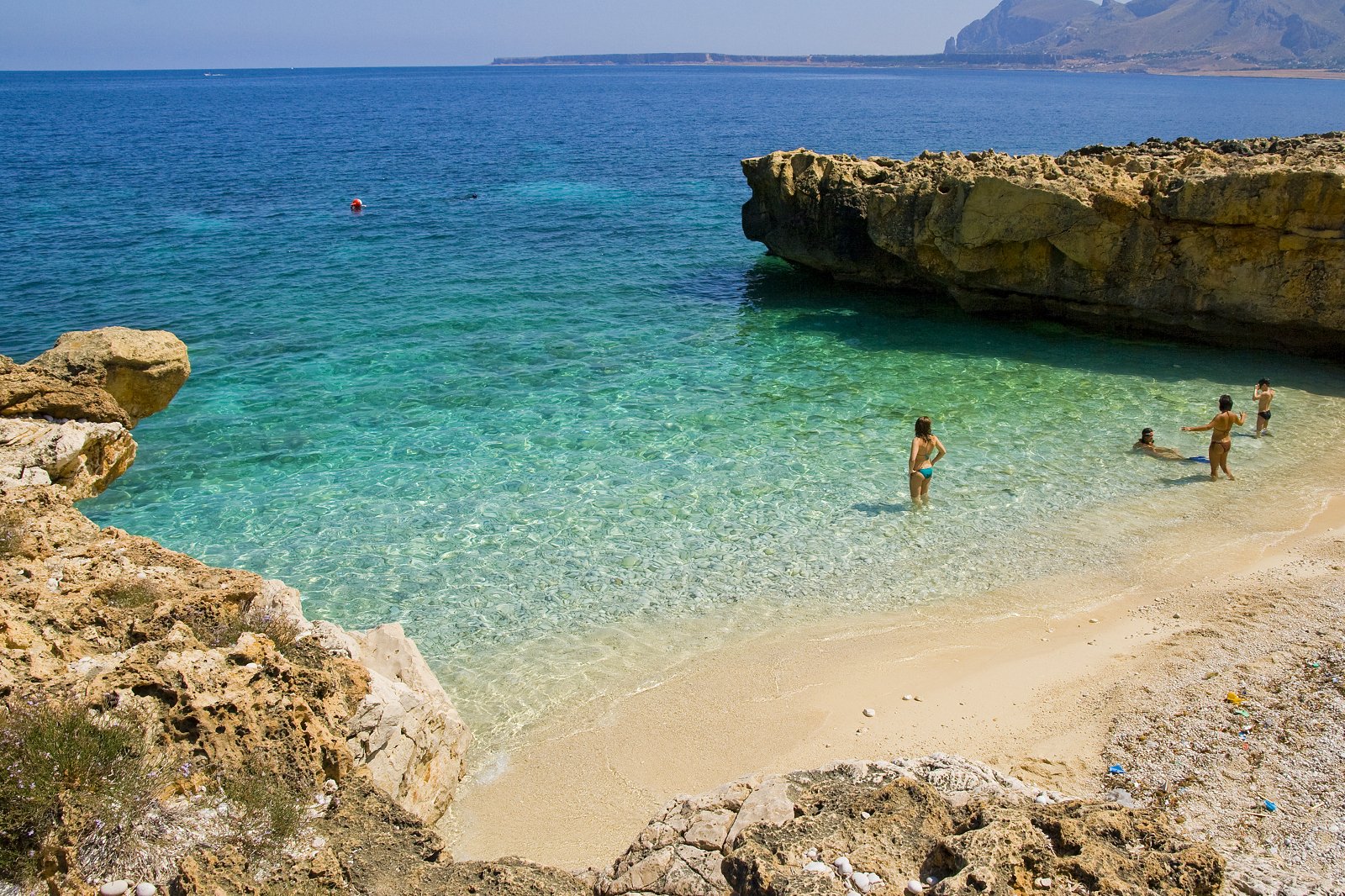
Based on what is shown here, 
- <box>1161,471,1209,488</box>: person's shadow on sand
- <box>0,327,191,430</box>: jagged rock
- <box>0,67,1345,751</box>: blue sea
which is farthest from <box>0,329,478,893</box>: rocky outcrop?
<box>1161,471,1209,488</box>: person's shadow on sand

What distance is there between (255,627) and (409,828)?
8.37 ft

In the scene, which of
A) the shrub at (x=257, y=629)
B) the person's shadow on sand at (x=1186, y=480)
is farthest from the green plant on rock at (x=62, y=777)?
the person's shadow on sand at (x=1186, y=480)

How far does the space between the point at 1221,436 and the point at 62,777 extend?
1539 cm

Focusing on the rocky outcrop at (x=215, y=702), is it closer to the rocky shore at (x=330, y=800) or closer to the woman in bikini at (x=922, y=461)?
the rocky shore at (x=330, y=800)

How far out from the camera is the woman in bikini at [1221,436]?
14172 millimetres

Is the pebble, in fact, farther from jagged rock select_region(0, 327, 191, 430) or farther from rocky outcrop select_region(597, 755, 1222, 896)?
jagged rock select_region(0, 327, 191, 430)

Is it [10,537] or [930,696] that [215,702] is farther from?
[930,696]

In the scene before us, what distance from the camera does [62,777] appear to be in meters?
4.96

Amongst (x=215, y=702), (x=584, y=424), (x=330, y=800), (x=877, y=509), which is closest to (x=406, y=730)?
(x=330, y=800)

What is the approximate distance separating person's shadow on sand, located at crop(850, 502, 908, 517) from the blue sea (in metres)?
0.14

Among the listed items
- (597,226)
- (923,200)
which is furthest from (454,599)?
(597,226)

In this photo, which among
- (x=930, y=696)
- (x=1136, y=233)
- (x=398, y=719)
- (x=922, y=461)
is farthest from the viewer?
(x=1136, y=233)

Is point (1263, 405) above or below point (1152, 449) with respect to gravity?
above

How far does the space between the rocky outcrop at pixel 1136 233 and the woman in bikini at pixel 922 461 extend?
361 inches
